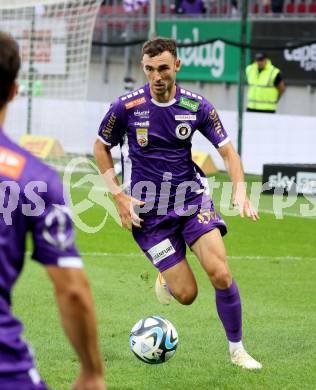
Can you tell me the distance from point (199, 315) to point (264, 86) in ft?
36.7

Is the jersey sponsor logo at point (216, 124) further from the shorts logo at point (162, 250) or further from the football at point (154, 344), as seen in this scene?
the football at point (154, 344)

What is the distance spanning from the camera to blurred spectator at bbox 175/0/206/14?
24.7 m

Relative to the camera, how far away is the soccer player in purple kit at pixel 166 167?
7.51 metres

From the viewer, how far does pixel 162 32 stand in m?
24.9

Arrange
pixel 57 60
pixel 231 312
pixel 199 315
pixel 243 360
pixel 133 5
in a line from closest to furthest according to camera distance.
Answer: pixel 243 360, pixel 231 312, pixel 199 315, pixel 57 60, pixel 133 5

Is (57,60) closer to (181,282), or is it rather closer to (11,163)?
(181,282)

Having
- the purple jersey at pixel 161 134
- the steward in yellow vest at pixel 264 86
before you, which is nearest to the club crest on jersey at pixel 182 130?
the purple jersey at pixel 161 134

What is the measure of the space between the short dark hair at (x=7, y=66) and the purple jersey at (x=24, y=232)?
0.14m

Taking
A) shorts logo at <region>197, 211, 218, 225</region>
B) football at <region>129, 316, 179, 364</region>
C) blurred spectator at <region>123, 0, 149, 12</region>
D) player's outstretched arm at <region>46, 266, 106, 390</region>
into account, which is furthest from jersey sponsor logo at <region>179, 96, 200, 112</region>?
blurred spectator at <region>123, 0, 149, 12</region>

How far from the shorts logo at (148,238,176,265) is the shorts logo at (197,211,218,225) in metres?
0.28

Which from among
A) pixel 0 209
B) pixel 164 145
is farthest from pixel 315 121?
pixel 0 209

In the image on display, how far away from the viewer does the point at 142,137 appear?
7.74 metres

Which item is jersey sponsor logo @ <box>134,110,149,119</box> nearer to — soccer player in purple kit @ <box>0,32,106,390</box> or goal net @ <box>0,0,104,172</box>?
soccer player in purple kit @ <box>0,32,106,390</box>

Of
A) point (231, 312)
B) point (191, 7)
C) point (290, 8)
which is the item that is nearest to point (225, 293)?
point (231, 312)
